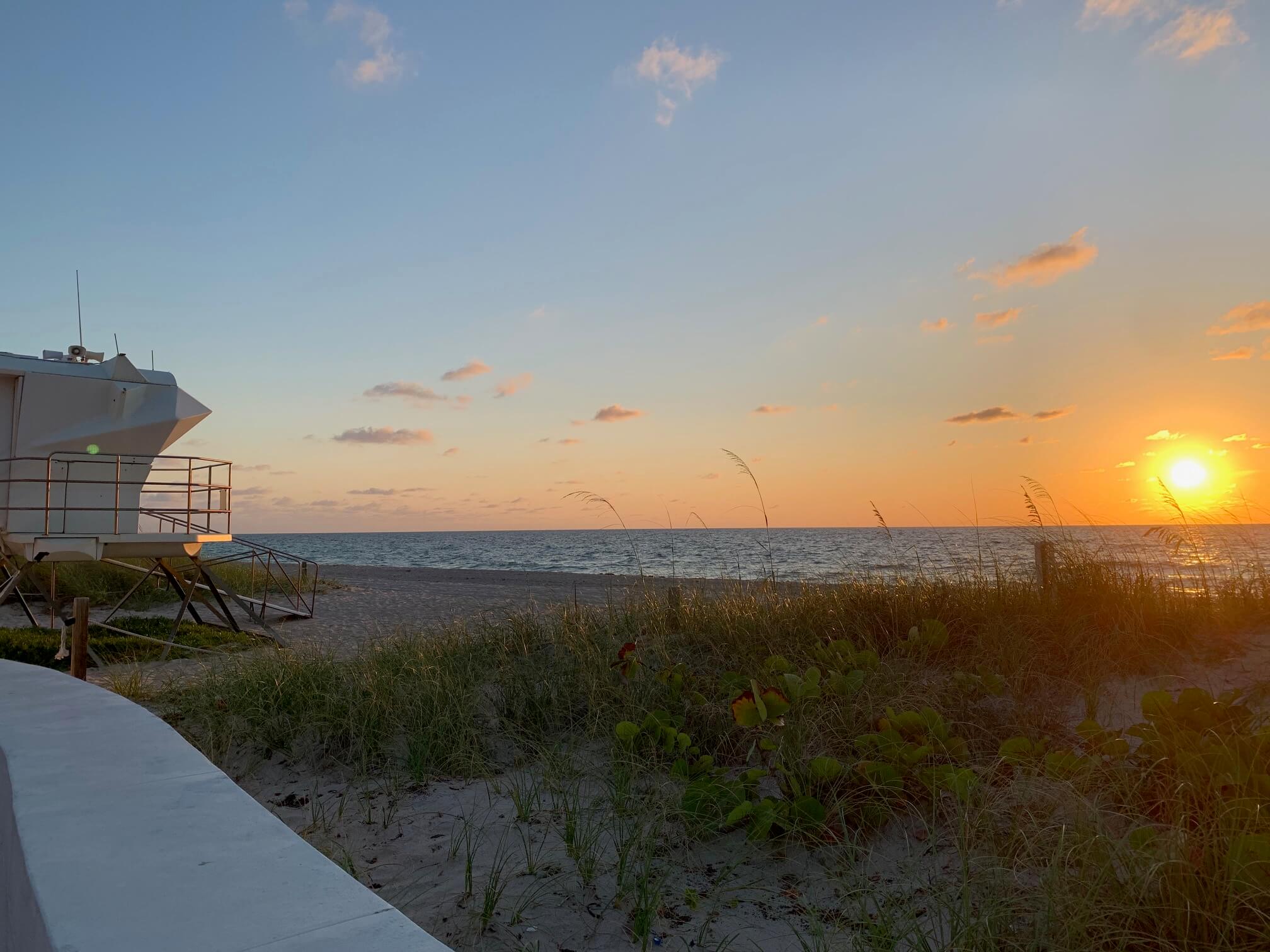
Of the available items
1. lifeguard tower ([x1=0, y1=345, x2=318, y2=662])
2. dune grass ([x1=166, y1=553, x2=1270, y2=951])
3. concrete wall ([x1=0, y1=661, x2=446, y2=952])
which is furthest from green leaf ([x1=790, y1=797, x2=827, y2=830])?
lifeguard tower ([x1=0, y1=345, x2=318, y2=662])

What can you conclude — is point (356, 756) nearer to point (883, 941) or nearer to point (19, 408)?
point (883, 941)

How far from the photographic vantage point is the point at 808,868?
127 inches

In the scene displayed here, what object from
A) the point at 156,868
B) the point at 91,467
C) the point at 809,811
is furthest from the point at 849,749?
the point at 91,467

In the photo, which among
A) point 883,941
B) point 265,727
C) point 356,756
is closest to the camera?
point 883,941

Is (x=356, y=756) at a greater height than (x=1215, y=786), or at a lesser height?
lesser

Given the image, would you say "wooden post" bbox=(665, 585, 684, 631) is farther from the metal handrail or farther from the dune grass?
the metal handrail

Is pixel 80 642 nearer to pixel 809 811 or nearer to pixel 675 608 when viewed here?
pixel 675 608

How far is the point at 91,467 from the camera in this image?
11547mm

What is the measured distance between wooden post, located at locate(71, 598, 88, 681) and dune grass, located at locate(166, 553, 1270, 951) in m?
0.77

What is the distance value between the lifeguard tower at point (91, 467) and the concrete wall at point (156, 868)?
8.59 meters

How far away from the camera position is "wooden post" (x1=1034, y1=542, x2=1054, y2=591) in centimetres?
665

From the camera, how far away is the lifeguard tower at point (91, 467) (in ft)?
35.2

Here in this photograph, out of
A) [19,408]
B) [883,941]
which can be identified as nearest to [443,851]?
[883,941]

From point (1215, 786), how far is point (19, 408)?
42.8ft
